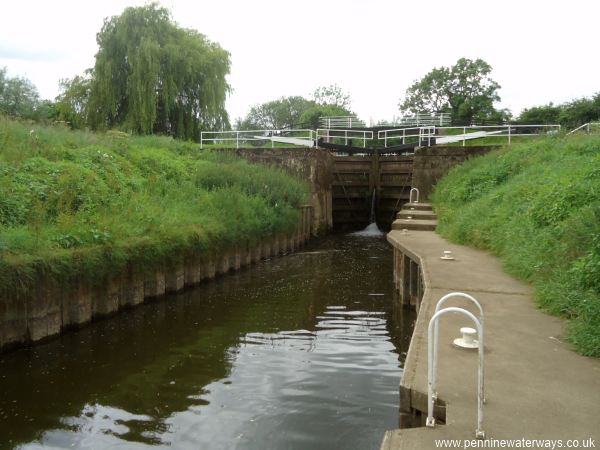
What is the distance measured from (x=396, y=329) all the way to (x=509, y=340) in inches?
134

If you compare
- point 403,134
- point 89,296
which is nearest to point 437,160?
point 403,134

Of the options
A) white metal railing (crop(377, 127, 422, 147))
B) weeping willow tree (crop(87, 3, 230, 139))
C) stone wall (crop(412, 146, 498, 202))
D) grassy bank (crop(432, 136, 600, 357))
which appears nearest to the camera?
grassy bank (crop(432, 136, 600, 357))

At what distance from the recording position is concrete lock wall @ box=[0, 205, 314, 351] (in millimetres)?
6875

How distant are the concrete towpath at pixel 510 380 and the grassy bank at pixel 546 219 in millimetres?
287

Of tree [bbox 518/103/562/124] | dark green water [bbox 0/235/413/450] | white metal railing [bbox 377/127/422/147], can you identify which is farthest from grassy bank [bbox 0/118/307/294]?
tree [bbox 518/103/562/124]

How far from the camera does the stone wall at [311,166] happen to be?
19.7 m

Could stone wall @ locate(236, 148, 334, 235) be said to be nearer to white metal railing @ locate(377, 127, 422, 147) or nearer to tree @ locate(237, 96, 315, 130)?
white metal railing @ locate(377, 127, 422, 147)

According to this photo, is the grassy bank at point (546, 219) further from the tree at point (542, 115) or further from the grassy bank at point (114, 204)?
the tree at point (542, 115)

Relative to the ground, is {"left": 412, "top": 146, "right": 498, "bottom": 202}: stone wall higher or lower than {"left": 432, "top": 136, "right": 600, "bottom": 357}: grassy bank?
higher

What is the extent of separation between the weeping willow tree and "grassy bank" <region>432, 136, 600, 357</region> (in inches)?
567

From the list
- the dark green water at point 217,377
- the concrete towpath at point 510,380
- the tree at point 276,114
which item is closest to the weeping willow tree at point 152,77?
the dark green water at point 217,377

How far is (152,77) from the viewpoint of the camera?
2420 cm

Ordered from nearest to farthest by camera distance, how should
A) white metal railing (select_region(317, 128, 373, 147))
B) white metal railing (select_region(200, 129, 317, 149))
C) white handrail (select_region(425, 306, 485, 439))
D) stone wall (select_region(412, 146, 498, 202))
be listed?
white handrail (select_region(425, 306, 485, 439)), stone wall (select_region(412, 146, 498, 202)), white metal railing (select_region(200, 129, 317, 149)), white metal railing (select_region(317, 128, 373, 147))

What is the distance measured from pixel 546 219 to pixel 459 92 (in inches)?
1620
